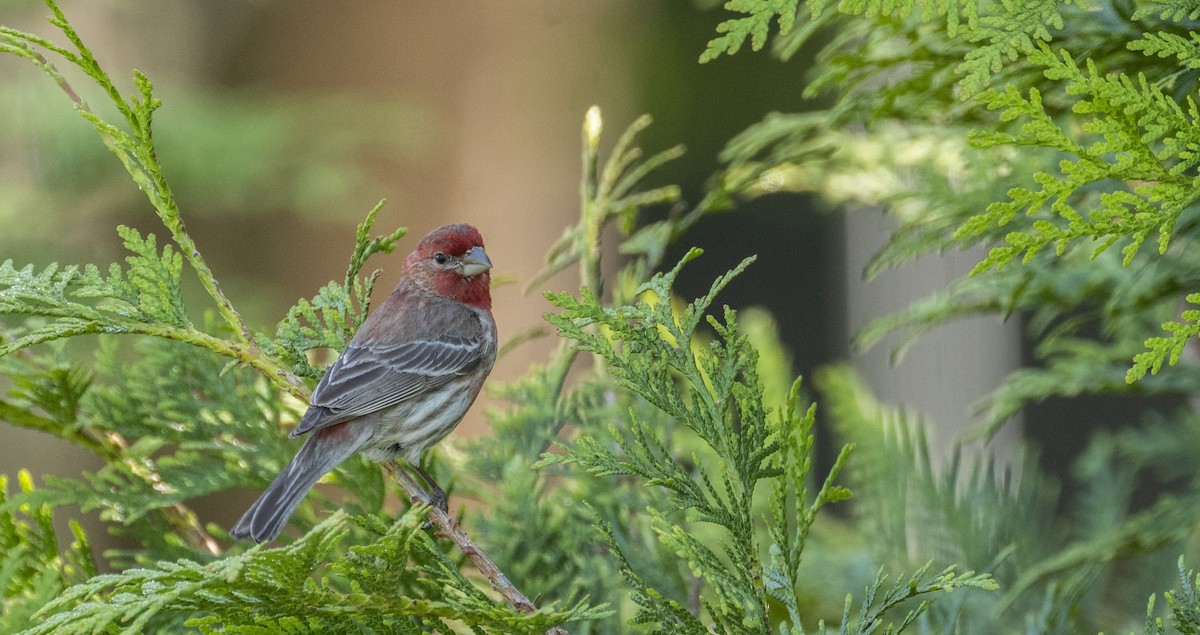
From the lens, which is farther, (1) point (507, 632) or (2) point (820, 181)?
(2) point (820, 181)

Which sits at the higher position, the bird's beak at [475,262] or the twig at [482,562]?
the bird's beak at [475,262]

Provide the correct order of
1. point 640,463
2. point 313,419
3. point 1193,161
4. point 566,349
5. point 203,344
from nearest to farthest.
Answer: point 1193,161 < point 640,463 < point 203,344 < point 313,419 < point 566,349

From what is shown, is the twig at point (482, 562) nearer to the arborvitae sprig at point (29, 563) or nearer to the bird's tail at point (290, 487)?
the bird's tail at point (290, 487)

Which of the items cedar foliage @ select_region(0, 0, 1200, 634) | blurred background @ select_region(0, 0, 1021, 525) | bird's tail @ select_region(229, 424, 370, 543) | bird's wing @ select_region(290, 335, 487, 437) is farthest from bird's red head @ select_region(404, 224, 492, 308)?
blurred background @ select_region(0, 0, 1021, 525)

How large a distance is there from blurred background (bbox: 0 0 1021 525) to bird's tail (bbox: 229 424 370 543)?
3.12 meters

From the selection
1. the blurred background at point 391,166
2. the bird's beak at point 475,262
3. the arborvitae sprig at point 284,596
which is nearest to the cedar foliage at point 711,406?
the arborvitae sprig at point 284,596

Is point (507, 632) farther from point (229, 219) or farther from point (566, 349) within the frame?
point (229, 219)

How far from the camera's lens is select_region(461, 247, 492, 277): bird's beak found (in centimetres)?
239

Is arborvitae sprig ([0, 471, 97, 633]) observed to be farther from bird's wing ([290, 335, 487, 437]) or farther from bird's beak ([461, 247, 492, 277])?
bird's beak ([461, 247, 492, 277])

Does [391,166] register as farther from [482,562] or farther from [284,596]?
[284,596]

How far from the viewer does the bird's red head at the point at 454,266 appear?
241 centimetres

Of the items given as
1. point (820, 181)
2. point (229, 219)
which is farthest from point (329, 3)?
point (820, 181)

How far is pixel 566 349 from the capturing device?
1.90m

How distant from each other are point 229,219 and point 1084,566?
5.51 meters
